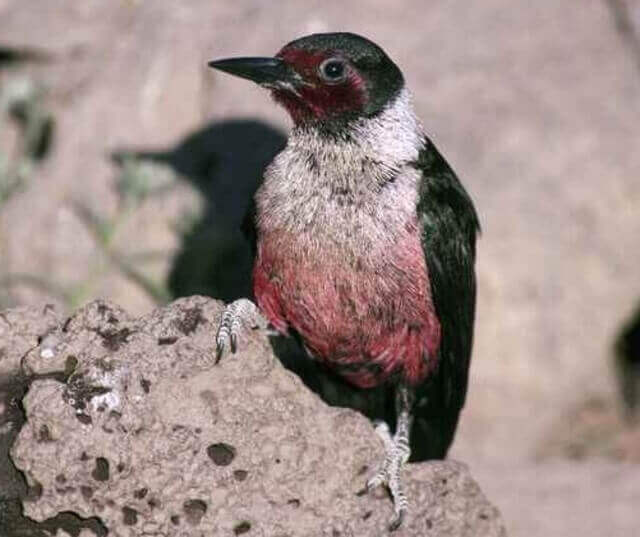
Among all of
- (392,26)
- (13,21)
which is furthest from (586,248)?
(13,21)

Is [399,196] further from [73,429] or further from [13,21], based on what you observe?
[13,21]

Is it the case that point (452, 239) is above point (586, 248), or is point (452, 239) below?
below

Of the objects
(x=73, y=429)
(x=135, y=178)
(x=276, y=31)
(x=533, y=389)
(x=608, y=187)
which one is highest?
(x=276, y=31)

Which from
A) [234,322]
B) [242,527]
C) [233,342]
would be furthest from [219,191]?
[242,527]

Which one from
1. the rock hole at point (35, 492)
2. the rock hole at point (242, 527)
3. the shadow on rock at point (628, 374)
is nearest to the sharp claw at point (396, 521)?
the rock hole at point (242, 527)

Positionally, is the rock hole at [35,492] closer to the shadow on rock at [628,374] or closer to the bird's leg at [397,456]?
the bird's leg at [397,456]

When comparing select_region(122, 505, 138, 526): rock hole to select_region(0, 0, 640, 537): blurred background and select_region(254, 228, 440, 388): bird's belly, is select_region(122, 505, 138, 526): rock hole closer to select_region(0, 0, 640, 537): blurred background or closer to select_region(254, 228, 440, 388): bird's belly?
select_region(254, 228, 440, 388): bird's belly

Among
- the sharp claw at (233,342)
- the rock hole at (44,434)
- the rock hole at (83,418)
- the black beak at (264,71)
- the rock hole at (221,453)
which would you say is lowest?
the rock hole at (44,434)
